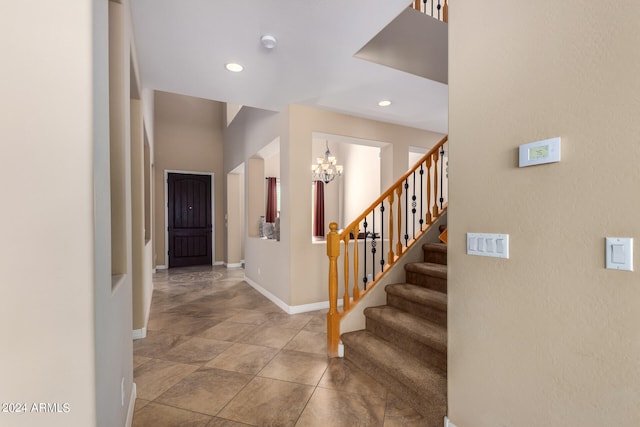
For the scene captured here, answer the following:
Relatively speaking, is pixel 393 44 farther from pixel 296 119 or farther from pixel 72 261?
pixel 72 261

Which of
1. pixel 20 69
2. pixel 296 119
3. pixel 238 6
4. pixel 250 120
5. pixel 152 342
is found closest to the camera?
pixel 20 69

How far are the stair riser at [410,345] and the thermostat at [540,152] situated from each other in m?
1.42

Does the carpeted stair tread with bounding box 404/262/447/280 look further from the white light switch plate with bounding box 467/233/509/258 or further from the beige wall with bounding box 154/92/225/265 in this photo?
the beige wall with bounding box 154/92/225/265

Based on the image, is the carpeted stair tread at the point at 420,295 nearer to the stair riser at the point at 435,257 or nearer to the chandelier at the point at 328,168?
the stair riser at the point at 435,257

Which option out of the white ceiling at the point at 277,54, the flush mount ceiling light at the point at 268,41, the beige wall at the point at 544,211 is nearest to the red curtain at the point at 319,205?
the white ceiling at the point at 277,54

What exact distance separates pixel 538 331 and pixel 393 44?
261cm

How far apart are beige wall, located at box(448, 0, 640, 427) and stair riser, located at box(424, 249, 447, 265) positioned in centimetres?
143

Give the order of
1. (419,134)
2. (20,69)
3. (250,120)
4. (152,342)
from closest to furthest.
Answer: (20,69) < (152,342) < (419,134) < (250,120)

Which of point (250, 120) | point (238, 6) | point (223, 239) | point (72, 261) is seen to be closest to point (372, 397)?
point (72, 261)

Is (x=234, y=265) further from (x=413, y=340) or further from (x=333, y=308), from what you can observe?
(x=413, y=340)

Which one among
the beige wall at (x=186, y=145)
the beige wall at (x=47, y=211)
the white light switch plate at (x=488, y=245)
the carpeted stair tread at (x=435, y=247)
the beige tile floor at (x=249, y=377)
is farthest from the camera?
the beige wall at (x=186, y=145)

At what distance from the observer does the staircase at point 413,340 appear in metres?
1.93

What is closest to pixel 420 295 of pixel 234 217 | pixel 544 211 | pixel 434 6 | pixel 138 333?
pixel 544 211

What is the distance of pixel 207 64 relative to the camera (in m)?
2.72
